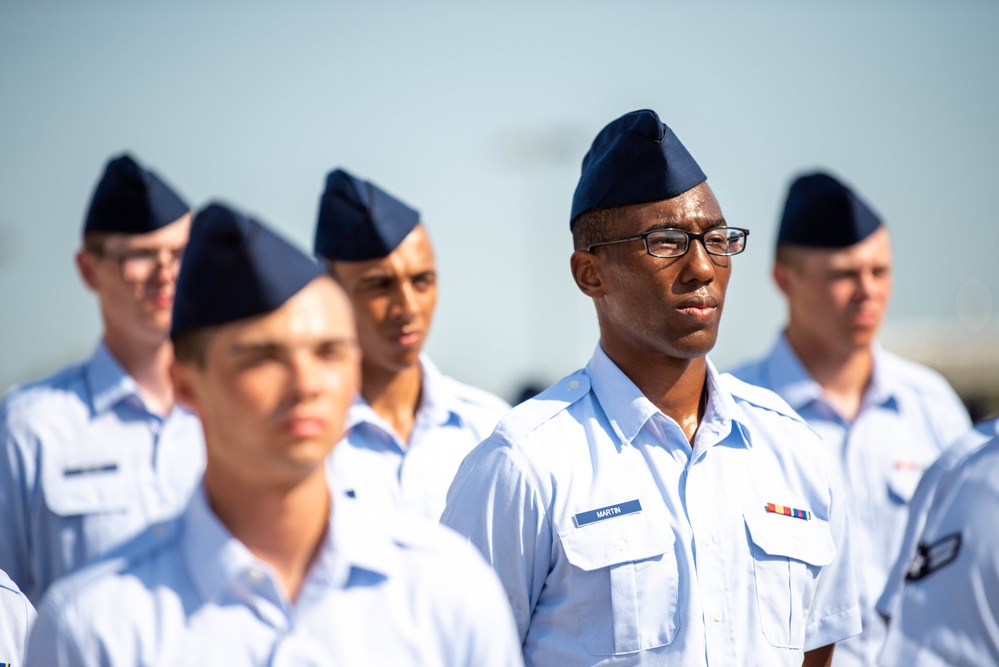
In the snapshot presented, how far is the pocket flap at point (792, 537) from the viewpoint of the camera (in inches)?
142

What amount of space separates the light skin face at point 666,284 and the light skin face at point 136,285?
93.6 inches

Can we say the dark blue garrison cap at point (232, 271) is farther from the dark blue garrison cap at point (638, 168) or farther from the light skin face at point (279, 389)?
the dark blue garrison cap at point (638, 168)

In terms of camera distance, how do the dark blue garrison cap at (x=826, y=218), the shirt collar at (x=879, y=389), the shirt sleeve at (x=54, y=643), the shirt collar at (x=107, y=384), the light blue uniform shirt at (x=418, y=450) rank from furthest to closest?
the dark blue garrison cap at (x=826, y=218) < the shirt collar at (x=879, y=389) < the shirt collar at (x=107, y=384) < the light blue uniform shirt at (x=418, y=450) < the shirt sleeve at (x=54, y=643)

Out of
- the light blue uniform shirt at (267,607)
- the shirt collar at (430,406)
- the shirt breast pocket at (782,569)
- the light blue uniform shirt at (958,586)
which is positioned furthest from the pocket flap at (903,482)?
the light blue uniform shirt at (267,607)

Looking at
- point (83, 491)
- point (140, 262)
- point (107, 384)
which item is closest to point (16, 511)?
point (83, 491)

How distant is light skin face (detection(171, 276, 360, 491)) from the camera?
2654 mm

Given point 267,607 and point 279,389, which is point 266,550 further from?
point 279,389

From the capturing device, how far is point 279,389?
2658 millimetres

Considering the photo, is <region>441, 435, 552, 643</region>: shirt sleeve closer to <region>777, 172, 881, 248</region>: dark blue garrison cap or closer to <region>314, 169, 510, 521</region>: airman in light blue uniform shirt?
<region>314, 169, 510, 521</region>: airman in light blue uniform shirt

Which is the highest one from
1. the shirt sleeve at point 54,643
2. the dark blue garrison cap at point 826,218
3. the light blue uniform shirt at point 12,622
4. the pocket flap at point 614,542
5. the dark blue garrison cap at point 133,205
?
the dark blue garrison cap at point 133,205

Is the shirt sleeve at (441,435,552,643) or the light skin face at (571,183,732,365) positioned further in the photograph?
the light skin face at (571,183,732,365)

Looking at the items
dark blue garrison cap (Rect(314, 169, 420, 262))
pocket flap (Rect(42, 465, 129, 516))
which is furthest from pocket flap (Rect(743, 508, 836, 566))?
pocket flap (Rect(42, 465, 129, 516))

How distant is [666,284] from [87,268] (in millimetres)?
3084

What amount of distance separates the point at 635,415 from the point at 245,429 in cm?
141
